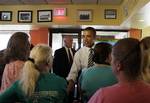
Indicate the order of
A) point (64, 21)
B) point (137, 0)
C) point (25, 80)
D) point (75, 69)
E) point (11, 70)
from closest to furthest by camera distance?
point (25, 80) < point (11, 70) < point (75, 69) < point (137, 0) < point (64, 21)

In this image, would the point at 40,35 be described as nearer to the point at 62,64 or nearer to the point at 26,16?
the point at 26,16

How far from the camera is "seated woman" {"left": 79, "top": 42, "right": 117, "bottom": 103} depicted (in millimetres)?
2910

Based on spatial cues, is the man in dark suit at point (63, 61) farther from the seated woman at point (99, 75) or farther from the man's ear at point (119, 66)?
the man's ear at point (119, 66)

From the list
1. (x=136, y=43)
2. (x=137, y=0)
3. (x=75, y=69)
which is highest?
(x=137, y=0)

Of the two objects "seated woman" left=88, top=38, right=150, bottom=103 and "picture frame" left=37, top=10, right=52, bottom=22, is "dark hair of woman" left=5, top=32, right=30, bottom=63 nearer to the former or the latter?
"seated woman" left=88, top=38, right=150, bottom=103

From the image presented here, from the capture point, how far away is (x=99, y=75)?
116 inches

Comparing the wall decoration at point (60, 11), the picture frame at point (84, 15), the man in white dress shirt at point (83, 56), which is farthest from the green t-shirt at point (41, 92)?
the wall decoration at point (60, 11)

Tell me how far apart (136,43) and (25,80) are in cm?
101

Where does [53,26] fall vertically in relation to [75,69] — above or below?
above

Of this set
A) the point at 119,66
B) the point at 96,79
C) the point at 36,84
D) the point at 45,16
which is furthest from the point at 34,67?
the point at 45,16

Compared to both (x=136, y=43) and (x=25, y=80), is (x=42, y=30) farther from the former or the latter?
(x=136, y=43)

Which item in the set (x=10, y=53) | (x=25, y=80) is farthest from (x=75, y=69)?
(x=25, y=80)

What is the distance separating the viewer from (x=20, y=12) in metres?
9.80

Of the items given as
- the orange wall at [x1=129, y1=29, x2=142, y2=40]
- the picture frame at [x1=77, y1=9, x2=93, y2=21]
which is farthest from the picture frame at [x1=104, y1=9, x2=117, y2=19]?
the orange wall at [x1=129, y1=29, x2=142, y2=40]
